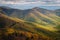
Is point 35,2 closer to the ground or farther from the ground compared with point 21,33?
farther from the ground

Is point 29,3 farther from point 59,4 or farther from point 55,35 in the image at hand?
point 55,35

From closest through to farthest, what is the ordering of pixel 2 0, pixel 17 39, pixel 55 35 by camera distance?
pixel 2 0 < pixel 17 39 < pixel 55 35

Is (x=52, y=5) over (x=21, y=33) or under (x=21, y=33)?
over

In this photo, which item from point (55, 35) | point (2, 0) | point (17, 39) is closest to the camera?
point (2, 0)

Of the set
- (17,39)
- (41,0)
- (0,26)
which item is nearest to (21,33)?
(17,39)

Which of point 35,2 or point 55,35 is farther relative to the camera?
point 55,35

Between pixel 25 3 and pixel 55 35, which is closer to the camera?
pixel 25 3

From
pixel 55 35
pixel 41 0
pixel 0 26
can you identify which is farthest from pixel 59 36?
pixel 0 26

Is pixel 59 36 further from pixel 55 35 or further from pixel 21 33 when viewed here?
pixel 21 33
